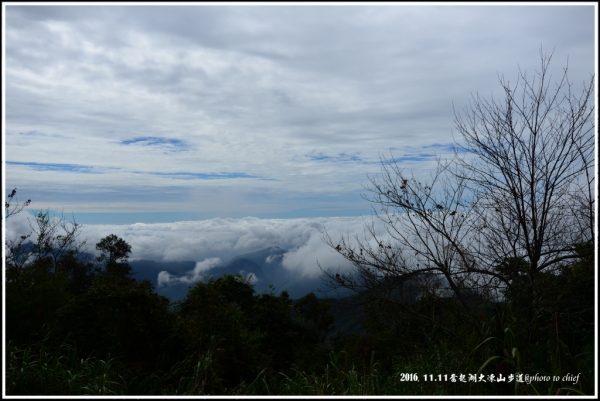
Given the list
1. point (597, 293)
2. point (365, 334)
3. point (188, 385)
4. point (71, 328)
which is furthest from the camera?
point (365, 334)

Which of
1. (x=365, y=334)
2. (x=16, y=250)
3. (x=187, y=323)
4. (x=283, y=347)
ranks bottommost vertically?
(x=283, y=347)

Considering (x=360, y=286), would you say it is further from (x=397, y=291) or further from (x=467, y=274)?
(x=467, y=274)

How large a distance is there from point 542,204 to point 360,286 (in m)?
2.66

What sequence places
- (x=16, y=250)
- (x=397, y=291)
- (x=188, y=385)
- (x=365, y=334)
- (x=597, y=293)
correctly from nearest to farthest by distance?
(x=597, y=293) → (x=188, y=385) → (x=397, y=291) → (x=365, y=334) → (x=16, y=250)

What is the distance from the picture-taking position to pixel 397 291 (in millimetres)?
6461

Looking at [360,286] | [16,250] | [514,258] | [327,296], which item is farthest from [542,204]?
[16,250]

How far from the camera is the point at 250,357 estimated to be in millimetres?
5645

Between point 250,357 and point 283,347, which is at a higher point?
point 250,357

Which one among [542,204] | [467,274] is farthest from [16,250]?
[542,204]

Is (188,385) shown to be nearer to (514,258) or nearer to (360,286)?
(360,286)

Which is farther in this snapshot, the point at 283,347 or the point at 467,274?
the point at 283,347

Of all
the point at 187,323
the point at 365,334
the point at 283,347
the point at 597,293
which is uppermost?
the point at 597,293

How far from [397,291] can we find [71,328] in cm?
427

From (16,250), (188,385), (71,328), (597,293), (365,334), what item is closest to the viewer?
(597,293)
